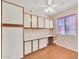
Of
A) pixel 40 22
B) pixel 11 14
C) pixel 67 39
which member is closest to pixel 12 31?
pixel 11 14

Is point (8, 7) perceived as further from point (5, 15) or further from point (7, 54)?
point (7, 54)

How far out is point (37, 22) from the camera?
5.67 meters

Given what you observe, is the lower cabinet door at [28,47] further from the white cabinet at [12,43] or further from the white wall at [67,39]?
the white wall at [67,39]

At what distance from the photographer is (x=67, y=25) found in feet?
21.4

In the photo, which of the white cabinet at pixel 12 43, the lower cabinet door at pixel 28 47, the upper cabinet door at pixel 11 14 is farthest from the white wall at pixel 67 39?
the upper cabinet door at pixel 11 14

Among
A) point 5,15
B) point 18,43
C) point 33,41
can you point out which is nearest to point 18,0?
point 5,15

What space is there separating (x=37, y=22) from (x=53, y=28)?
2934mm

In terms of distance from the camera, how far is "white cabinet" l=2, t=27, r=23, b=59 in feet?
9.61

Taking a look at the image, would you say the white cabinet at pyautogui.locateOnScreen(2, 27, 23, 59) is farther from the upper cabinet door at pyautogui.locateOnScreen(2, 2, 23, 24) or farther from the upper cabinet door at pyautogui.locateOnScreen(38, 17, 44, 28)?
the upper cabinet door at pyautogui.locateOnScreen(38, 17, 44, 28)

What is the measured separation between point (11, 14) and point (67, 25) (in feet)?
14.0

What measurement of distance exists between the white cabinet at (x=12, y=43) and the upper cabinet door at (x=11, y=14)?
0.25 m

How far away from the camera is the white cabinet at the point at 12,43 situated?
293 cm

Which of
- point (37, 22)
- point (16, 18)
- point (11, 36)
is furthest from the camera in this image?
point (37, 22)

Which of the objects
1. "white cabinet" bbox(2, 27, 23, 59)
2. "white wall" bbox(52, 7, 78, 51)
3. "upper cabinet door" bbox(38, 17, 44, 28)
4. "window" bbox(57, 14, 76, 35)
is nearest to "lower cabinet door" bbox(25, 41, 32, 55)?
"white cabinet" bbox(2, 27, 23, 59)
